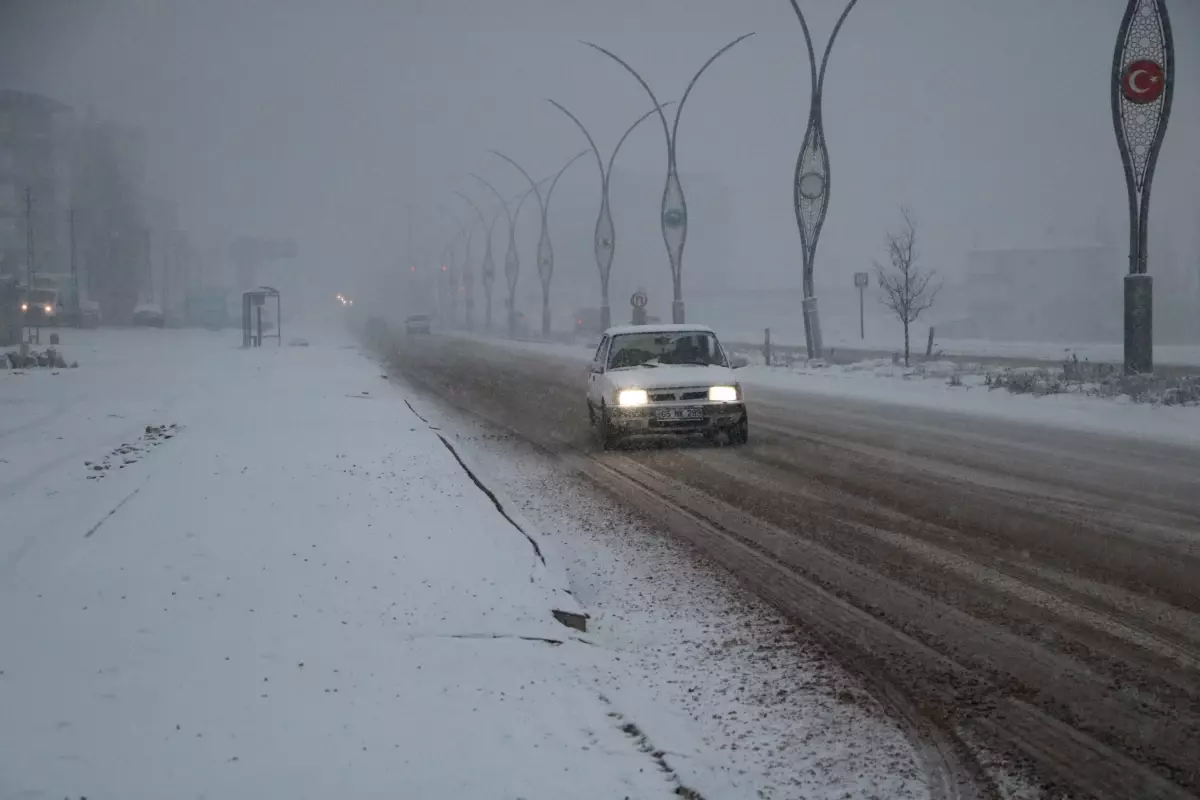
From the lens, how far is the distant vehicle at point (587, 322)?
83500 mm

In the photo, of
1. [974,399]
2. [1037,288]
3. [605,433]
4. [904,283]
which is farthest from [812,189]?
[1037,288]

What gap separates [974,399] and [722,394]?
8.89 m

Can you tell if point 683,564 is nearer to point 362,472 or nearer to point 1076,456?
point 362,472

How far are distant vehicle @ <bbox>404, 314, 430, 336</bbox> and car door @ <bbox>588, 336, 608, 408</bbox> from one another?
6478cm

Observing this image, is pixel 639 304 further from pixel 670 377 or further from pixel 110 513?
pixel 110 513

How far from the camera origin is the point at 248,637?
5.71 metres

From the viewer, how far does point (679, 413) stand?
1430 cm

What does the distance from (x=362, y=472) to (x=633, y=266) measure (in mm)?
133489

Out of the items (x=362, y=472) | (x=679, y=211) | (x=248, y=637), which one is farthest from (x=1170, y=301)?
(x=248, y=637)

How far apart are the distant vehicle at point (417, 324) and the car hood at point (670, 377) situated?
6662cm

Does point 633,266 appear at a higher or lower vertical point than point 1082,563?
higher

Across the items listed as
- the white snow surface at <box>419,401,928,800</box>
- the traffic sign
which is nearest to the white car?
the white snow surface at <box>419,401,928,800</box>

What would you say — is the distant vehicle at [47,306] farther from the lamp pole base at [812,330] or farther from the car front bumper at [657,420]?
the car front bumper at [657,420]

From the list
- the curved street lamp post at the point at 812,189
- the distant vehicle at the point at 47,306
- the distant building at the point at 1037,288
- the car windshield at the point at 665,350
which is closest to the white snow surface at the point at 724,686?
the car windshield at the point at 665,350
